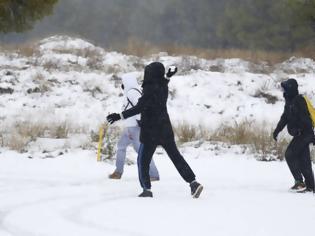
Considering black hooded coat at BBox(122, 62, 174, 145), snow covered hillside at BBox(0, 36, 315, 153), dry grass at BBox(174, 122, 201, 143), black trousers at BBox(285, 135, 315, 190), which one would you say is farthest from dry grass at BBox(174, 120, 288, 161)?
black hooded coat at BBox(122, 62, 174, 145)

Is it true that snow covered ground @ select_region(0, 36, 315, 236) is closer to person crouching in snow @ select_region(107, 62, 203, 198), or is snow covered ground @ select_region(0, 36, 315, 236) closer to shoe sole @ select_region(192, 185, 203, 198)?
shoe sole @ select_region(192, 185, 203, 198)

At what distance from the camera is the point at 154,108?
6.46 metres

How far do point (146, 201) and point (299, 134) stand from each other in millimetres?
2157

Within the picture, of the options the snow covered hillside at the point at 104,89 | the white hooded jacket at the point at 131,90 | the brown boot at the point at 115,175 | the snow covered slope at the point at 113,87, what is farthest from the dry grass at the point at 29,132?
the white hooded jacket at the point at 131,90

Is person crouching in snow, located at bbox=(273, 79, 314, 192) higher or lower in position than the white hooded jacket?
lower

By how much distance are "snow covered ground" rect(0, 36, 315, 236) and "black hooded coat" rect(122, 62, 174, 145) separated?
2.38 ft

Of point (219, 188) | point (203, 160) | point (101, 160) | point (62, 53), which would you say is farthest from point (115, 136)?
point (62, 53)

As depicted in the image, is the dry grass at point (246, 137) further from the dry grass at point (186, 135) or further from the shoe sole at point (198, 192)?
the shoe sole at point (198, 192)

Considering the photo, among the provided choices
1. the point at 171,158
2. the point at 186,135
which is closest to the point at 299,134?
the point at 171,158

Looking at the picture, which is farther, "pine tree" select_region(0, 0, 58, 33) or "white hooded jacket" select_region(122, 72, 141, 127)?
"pine tree" select_region(0, 0, 58, 33)

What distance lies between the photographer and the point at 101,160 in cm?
930

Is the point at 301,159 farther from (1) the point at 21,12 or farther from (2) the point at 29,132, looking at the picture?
(1) the point at 21,12

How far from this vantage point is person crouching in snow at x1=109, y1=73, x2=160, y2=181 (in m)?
7.67

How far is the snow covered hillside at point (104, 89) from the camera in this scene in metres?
12.6
